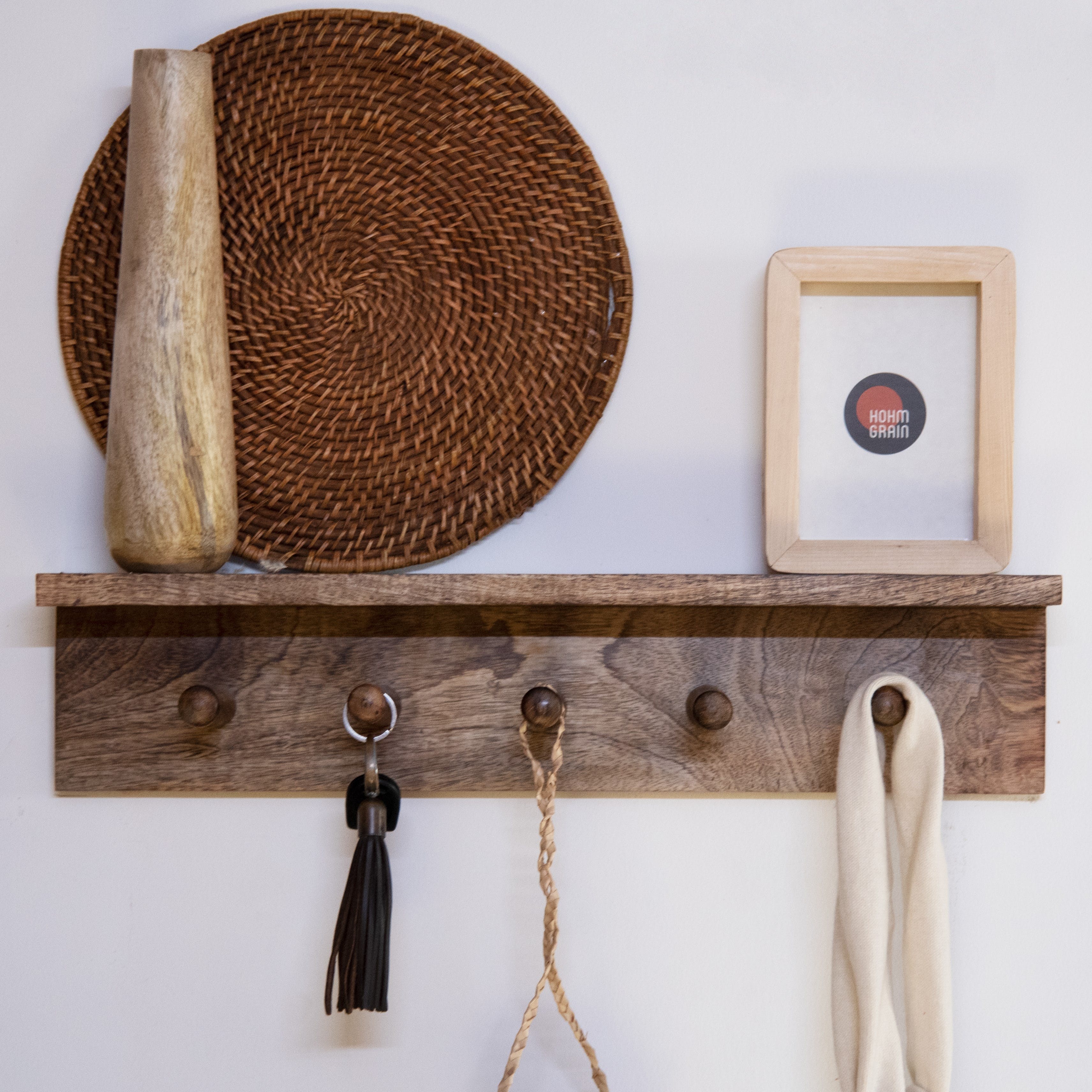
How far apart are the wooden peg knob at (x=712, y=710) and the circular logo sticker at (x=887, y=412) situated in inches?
8.6

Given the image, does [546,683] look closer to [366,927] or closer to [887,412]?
[366,927]

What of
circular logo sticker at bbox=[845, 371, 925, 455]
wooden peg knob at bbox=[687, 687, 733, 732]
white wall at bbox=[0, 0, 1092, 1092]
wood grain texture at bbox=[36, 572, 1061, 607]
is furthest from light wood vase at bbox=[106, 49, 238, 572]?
circular logo sticker at bbox=[845, 371, 925, 455]

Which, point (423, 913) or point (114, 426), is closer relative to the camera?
point (114, 426)

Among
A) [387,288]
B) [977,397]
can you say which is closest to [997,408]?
[977,397]

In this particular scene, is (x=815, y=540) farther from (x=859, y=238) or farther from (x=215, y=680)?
(x=215, y=680)

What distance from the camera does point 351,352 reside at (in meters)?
0.65

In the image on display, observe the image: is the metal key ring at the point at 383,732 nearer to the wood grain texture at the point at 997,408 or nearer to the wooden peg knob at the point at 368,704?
the wooden peg knob at the point at 368,704

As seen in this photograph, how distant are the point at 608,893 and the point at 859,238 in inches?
21.3

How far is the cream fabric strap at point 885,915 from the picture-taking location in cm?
58

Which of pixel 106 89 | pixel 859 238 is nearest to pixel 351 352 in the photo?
pixel 106 89

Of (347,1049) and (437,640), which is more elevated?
(437,640)

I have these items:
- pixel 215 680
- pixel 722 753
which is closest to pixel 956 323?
pixel 722 753

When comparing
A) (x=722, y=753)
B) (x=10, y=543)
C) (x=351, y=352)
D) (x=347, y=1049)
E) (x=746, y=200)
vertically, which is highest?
(x=746, y=200)

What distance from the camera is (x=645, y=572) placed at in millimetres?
670
